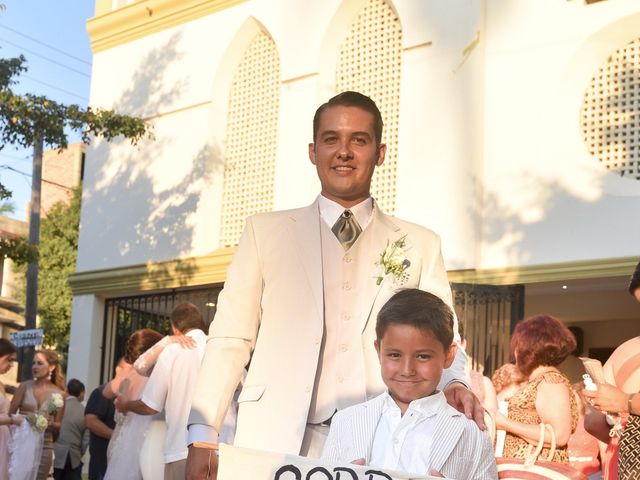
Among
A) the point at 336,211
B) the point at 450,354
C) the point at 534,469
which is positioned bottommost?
the point at 534,469

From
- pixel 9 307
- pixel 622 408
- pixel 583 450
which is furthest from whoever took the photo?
pixel 9 307

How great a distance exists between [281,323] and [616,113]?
989 centimetres

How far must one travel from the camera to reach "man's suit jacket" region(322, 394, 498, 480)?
3.37m

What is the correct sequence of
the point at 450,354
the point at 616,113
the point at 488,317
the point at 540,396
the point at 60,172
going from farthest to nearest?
the point at 60,172, the point at 488,317, the point at 616,113, the point at 540,396, the point at 450,354

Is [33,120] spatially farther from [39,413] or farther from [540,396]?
[540,396]

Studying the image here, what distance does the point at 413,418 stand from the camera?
3.43 metres

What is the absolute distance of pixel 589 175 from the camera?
12.8 m

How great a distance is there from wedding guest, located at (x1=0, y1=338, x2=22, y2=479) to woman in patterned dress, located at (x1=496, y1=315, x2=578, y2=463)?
545cm

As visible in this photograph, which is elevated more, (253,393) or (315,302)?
(315,302)

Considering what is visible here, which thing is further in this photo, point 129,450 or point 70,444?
point 70,444

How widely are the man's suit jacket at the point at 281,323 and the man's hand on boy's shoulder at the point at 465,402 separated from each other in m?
0.09

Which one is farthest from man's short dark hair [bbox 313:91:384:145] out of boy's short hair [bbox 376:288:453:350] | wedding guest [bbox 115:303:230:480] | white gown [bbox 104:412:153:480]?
white gown [bbox 104:412:153:480]

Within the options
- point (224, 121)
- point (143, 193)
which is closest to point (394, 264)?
point (224, 121)

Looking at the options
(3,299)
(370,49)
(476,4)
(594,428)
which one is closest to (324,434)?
(594,428)
